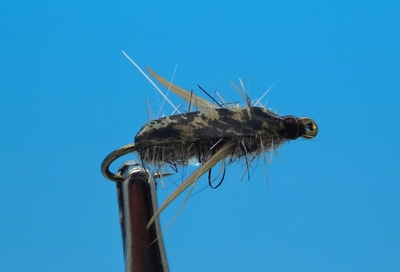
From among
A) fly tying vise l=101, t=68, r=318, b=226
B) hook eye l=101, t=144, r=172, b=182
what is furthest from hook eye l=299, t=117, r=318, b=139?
hook eye l=101, t=144, r=172, b=182

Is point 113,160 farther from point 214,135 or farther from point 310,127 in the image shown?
point 310,127

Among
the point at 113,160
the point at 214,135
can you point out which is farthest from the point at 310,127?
the point at 113,160

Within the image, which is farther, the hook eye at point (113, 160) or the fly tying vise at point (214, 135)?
the hook eye at point (113, 160)

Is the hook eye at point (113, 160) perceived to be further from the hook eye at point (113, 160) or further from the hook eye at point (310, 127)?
the hook eye at point (310, 127)

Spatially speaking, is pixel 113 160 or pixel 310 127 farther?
pixel 113 160

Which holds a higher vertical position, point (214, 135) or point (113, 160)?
point (113, 160)

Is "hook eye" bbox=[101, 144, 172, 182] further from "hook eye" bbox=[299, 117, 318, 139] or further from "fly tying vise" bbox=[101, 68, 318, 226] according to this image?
"hook eye" bbox=[299, 117, 318, 139]

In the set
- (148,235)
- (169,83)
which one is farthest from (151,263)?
(169,83)

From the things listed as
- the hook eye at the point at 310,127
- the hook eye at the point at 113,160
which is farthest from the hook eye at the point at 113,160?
the hook eye at the point at 310,127
